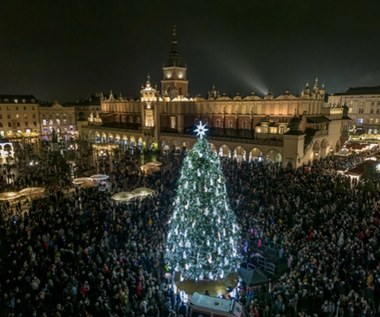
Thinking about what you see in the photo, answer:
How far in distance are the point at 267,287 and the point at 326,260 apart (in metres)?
2.58

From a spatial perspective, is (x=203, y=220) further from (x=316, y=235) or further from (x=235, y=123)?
(x=235, y=123)

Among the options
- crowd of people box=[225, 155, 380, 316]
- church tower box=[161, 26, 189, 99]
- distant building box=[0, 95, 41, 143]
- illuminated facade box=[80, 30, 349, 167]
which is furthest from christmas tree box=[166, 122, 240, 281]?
distant building box=[0, 95, 41, 143]

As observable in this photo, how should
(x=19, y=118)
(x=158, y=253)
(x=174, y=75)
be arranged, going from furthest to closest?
(x=19, y=118) → (x=174, y=75) → (x=158, y=253)

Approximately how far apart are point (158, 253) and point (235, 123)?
112 ft

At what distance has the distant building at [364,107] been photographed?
58.0 meters

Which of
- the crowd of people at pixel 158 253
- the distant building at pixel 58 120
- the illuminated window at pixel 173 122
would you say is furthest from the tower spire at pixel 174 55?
the crowd of people at pixel 158 253

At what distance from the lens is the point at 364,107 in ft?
197

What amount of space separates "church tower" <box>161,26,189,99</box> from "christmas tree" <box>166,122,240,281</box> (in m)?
46.4

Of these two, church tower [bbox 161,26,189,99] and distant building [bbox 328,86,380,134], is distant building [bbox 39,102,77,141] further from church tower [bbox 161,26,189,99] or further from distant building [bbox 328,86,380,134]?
distant building [bbox 328,86,380,134]

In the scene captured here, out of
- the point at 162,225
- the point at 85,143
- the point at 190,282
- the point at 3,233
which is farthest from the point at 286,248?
the point at 85,143

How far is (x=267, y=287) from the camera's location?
11.6 meters

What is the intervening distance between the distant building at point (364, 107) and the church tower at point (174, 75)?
30086 millimetres

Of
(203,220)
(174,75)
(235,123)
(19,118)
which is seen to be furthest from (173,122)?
(203,220)

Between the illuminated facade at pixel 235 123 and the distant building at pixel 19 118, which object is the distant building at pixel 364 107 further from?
the distant building at pixel 19 118
